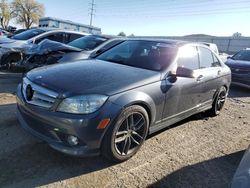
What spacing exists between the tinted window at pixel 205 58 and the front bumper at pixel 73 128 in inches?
103

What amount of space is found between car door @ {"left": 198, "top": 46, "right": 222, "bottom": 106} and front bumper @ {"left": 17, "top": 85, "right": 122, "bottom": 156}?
7.92 ft

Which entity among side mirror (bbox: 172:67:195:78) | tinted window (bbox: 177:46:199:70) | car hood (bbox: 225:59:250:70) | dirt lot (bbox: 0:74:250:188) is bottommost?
dirt lot (bbox: 0:74:250:188)

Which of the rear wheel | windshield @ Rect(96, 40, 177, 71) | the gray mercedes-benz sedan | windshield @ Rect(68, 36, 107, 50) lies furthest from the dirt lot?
windshield @ Rect(68, 36, 107, 50)

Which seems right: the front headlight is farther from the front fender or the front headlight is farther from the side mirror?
the side mirror

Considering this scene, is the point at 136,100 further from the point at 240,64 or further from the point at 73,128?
the point at 240,64

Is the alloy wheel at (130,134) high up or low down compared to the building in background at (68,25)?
down

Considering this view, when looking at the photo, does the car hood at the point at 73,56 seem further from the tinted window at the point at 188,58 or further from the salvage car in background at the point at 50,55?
the tinted window at the point at 188,58

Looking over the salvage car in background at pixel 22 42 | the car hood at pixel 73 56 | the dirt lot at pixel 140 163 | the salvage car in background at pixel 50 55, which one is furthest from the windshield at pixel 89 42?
the dirt lot at pixel 140 163

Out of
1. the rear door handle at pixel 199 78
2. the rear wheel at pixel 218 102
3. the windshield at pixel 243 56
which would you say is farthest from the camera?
the windshield at pixel 243 56

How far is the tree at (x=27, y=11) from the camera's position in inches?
2785

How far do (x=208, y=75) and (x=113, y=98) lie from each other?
2.64 meters

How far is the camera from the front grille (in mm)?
3062

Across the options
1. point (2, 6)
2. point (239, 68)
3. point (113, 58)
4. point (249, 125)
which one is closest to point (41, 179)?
point (113, 58)

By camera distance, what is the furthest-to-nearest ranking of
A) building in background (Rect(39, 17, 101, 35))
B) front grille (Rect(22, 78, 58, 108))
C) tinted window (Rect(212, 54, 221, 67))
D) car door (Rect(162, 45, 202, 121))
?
building in background (Rect(39, 17, 101, 35)) → tinted window (Rect(212, 54, 221, 67)) → car door (Rect(162, 45, 202, 121)) → front grille (Rect(22, 78, 58, 108))
